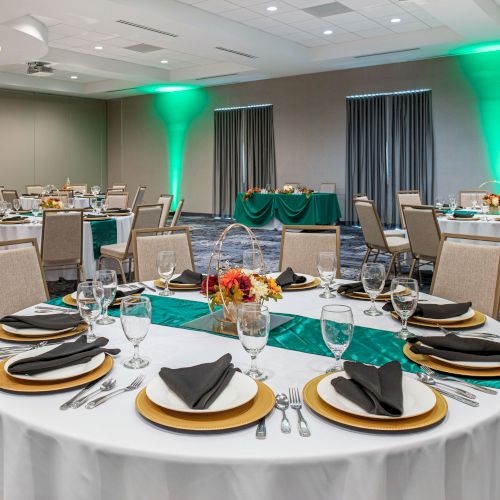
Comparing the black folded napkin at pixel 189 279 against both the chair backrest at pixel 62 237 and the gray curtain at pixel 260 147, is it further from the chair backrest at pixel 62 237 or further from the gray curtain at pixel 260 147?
the gray curtain at pixel 260 147

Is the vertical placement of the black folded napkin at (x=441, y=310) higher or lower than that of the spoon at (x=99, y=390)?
higher

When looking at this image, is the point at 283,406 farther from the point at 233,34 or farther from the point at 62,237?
the point at 233,34

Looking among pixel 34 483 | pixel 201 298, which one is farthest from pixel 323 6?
pixel 34 483

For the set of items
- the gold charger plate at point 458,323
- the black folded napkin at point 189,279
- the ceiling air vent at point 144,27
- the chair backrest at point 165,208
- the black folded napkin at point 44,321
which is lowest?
the gold charger plate at point 458,323

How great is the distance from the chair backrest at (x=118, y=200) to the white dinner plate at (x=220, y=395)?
8.10 metres

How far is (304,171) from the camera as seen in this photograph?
44.2 feet

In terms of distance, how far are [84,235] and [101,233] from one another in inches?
7.2

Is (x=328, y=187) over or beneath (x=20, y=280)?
over

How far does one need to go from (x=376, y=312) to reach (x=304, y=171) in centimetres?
1156

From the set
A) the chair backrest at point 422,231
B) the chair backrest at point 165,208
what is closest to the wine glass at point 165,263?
the chair backrest at point 422,231

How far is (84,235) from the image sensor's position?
5887 mm

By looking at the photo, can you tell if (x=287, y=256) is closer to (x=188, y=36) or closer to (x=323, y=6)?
(x=323, y=6)

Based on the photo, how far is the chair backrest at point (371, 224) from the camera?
19.2ft

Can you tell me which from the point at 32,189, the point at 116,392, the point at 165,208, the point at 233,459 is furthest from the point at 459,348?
the point at 32,189
